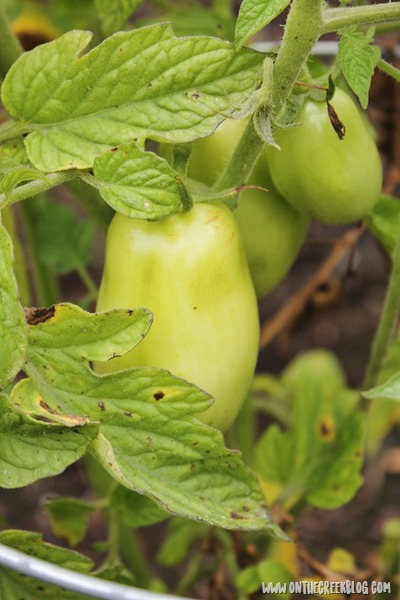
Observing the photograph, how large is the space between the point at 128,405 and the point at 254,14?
0.25 meters

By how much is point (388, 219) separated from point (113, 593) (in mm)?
417

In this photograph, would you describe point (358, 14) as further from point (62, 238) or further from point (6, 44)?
point (62, 238)

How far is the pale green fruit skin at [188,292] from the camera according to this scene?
1.82ft

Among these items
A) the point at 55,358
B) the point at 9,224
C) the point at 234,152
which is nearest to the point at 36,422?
the point at 55,358

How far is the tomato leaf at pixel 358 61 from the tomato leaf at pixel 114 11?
22 centimetres

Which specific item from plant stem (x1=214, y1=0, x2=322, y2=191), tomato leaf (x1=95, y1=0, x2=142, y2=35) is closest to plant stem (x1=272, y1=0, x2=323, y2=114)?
plant stem (x1=214, y1=0, x2=322, y2=191)

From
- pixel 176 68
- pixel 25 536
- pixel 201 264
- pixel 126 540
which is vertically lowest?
pixel 126 540

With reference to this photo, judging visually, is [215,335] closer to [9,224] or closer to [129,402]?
[129,402]

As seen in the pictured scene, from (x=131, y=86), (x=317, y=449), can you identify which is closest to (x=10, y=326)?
(x=131, y=86)

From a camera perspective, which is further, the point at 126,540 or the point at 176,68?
the point at 126,540

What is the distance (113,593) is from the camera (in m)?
0.46

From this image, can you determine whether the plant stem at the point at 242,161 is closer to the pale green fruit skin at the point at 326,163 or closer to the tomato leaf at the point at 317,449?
the pale green fruit skin at the point at 326,163

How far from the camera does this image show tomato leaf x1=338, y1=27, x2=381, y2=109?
52 cm

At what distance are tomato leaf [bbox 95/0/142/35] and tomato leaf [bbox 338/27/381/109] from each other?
216 millimetres
